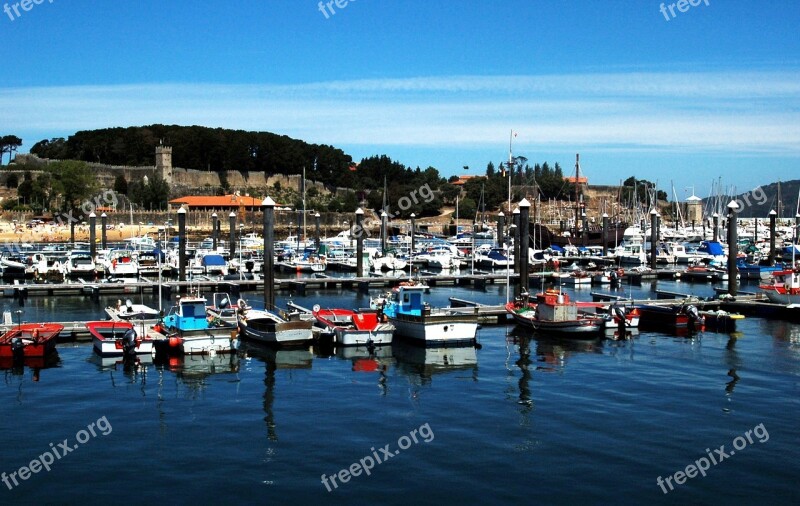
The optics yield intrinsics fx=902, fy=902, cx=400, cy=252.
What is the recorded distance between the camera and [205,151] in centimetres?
16100

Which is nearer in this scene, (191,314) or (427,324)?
(191,314)

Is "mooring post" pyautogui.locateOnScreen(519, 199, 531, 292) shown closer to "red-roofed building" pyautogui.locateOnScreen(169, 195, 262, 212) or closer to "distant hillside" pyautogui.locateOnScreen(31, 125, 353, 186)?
"red-roofed building" pyautogui.locateOnScreen(169, 195, 262, 212)

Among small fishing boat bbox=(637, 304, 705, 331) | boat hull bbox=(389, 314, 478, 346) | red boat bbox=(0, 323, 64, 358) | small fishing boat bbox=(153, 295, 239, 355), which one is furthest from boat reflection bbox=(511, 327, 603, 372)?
red boat bbox=(0, 323, 64, 358)

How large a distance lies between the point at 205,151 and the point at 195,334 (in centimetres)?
13333

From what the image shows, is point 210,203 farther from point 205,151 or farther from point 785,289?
point 785,289

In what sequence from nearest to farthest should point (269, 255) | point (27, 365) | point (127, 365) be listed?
1. point (27, 365)
2. point (127, 365)
3. point (269, 255)

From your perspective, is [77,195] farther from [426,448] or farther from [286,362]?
[426,448]

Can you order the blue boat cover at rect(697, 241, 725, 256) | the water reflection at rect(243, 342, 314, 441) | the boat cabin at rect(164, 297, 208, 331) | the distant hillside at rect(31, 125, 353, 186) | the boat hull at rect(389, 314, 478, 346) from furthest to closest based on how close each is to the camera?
1. the distant hillside at rect(31, 125, 353, 186)
2. the blue boat cover at rect(697, 241, 725, 256)
3. the boat hull at rect(389, 314, 478, 346)
4. the boat cabin at rect(164, 297, 208, 331)
5. the water reflection at rect(243, 342, 314, 441)

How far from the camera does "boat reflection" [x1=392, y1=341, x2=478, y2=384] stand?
100 feet

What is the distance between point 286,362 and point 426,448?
11683mm

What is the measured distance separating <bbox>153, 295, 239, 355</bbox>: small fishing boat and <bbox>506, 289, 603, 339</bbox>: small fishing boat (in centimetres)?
1284

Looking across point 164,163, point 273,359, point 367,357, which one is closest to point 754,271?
point 367,357

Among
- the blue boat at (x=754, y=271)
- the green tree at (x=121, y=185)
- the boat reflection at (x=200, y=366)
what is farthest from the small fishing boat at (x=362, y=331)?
the green tree at (x=121, y=185)

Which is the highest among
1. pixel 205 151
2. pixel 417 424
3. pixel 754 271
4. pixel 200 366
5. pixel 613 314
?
pixel 205 151
